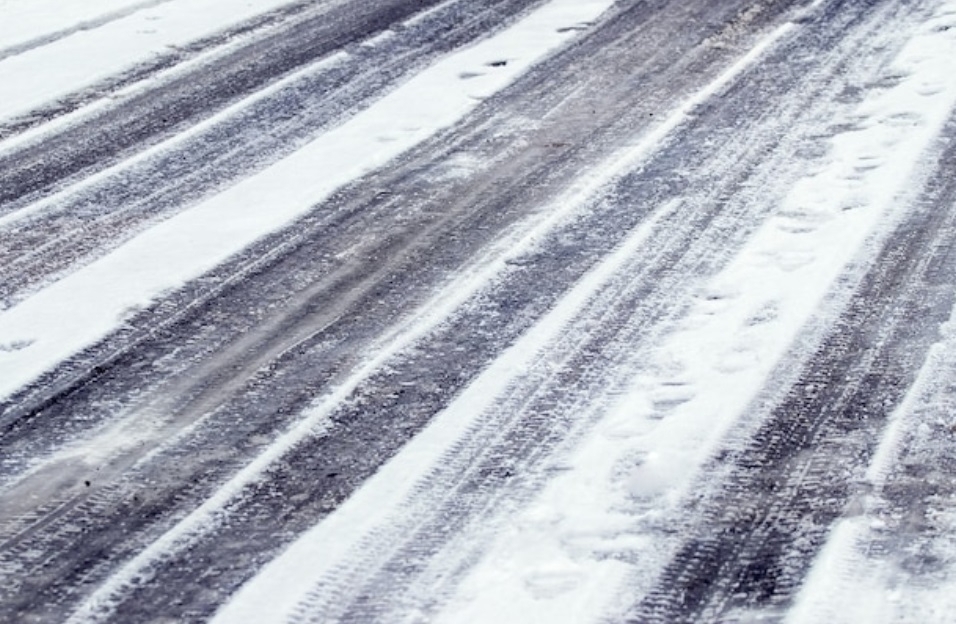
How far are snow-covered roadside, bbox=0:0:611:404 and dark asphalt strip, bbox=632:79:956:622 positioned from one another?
6.10 ft

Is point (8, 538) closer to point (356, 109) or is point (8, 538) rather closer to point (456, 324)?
point (456, 324)

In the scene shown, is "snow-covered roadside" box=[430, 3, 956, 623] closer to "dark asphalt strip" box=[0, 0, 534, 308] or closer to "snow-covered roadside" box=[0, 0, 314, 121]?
"dark asphalt strip" box=[0, 0, 534, 308]

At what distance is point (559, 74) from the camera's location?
6613 millimetres

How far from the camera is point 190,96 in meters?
6.50

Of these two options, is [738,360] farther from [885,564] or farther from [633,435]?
[885,564]

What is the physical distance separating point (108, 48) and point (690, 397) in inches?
167

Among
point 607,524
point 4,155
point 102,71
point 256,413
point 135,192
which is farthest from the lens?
point 102,71

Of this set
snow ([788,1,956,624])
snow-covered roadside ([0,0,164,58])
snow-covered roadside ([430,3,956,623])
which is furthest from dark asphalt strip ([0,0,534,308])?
snow ([788,1,956,624])

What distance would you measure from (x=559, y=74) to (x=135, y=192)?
201 centimetres

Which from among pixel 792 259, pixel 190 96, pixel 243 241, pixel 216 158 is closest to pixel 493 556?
pixel 792 259

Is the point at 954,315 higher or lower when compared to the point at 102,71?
lower

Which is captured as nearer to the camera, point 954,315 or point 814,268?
point 954,315

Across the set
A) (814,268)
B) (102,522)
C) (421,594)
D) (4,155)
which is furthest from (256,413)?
(4,155)

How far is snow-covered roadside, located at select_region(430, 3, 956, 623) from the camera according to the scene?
313 cm
